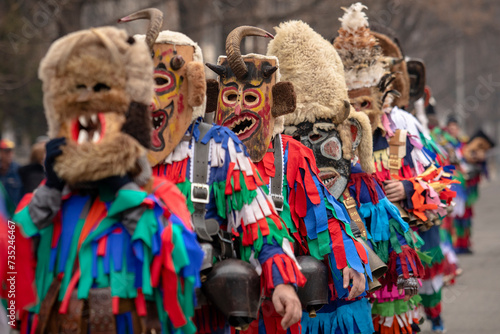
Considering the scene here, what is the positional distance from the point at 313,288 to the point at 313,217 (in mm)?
507

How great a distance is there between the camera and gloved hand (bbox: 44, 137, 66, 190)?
9.93 ft

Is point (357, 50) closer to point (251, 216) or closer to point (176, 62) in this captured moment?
point (176, 62)

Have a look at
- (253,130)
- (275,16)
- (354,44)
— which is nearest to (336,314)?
(253,130)

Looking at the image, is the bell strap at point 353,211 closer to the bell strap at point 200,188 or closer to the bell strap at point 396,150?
the bell strap at point 396,150

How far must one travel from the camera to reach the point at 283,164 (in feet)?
14.6

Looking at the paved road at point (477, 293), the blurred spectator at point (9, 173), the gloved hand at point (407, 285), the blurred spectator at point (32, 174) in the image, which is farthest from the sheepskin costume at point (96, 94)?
the blurred spectator at point (9, 173)

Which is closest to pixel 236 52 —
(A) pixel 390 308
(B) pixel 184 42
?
(B) pixel 184 42

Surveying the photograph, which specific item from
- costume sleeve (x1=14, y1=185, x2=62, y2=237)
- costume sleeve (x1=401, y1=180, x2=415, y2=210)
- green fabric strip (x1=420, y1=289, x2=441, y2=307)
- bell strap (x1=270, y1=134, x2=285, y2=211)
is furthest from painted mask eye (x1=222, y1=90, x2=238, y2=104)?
green fabric strip (x1=420, y1=289, x2=441, y2=307)

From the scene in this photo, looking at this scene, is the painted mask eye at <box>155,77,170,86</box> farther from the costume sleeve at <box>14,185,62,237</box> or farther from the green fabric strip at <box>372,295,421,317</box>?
the green fabric strip at <box>372,295,421,317</box>

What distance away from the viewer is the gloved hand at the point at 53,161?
9.93ft

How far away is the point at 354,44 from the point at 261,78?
65.8 inches

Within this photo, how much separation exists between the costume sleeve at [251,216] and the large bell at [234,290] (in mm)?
79

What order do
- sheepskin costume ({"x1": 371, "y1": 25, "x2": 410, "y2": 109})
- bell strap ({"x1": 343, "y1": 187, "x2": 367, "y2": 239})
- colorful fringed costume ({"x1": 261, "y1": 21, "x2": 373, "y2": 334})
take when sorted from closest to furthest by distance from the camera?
1. colorful fringed costume ({"x1": 261, "y1": 21, "x2": 373, "y2": 334})
2. bell strap ({"x1": 343, "y1": 187, "x2": 367, "y2": 239})
3. sheepskin costume ({"x1": 371, "y1": 25, "x2": 410, "y2": 109})

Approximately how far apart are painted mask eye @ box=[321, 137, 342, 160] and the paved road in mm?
3524
